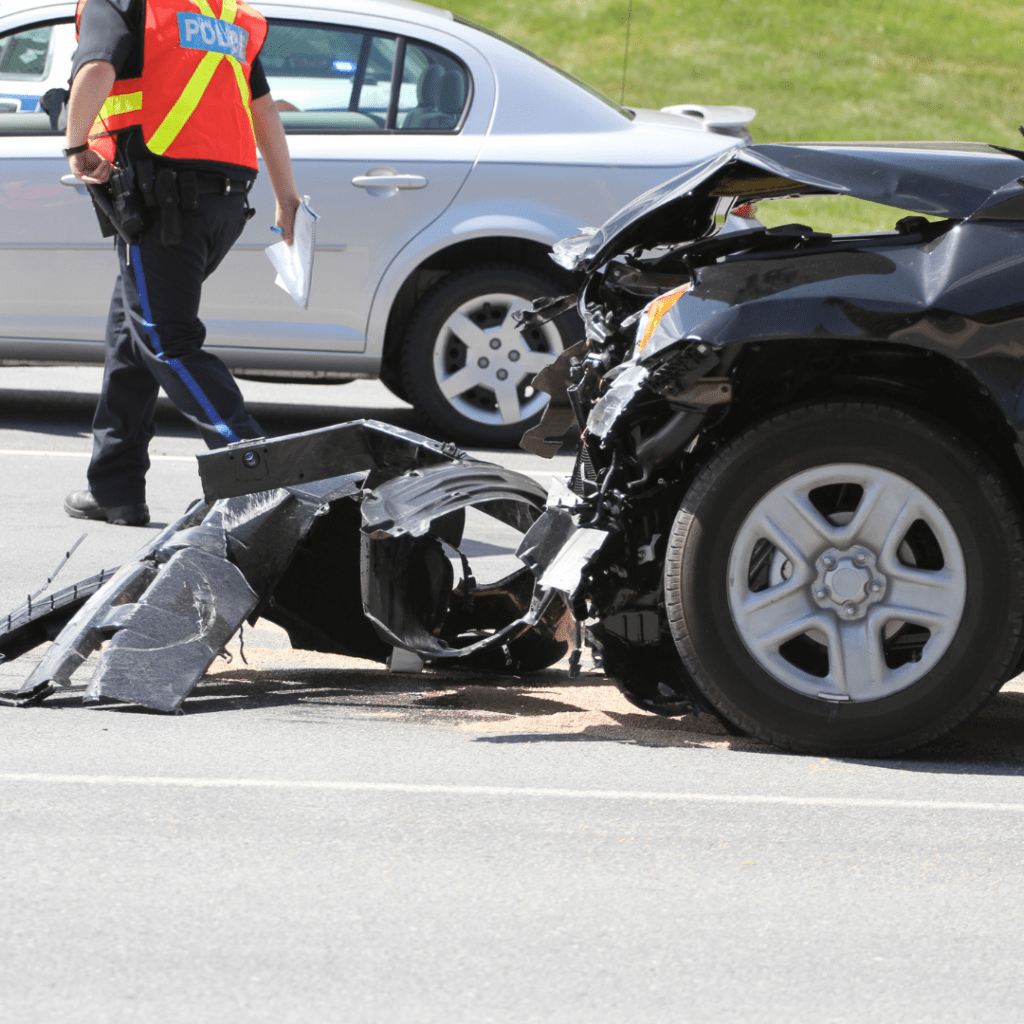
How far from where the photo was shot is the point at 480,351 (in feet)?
26.1

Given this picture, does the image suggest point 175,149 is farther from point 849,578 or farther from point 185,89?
point 849,578

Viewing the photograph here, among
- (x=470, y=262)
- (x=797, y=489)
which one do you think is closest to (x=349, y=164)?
(x=470, y=262)

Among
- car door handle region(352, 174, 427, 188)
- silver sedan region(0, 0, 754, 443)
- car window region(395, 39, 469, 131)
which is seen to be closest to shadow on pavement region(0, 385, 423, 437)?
silver sedan region(0, 0, 754, 443)

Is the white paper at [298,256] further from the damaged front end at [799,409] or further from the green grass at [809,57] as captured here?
the green grass at [809,57]

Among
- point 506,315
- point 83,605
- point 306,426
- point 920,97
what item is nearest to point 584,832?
point 83,605

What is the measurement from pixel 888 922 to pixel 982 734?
4.34 ft

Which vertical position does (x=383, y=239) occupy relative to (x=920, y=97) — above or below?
below

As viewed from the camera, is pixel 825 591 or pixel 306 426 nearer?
pixel 825 591

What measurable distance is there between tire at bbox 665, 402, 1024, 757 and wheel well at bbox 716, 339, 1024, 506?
10cm

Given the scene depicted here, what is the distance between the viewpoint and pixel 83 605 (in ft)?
14.3

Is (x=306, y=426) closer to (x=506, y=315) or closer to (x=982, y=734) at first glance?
(x=506, y=315)

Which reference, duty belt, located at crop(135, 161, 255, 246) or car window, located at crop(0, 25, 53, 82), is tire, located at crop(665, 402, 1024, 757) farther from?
car window, located at crop(0, 25, 53, 82)

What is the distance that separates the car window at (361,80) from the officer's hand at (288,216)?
190 cm

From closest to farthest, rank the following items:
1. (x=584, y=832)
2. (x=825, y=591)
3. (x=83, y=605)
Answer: (x=584, y=832) < (x=825, y=591) < (x=83, y=605)
